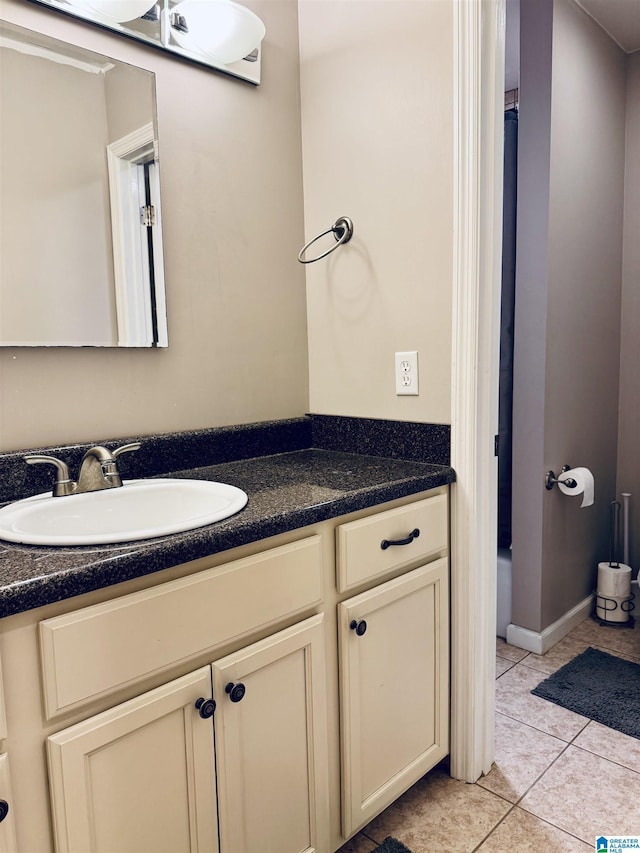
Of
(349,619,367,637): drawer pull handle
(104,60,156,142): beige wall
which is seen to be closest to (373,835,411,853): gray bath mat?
(349,619,367,637): drawer pull handle

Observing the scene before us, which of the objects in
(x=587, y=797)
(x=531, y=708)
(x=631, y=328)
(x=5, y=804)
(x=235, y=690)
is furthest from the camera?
(x=631, y=328)

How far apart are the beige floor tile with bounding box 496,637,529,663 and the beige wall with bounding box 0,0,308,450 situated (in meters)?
1.29

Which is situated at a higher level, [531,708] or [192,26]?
[192,26]

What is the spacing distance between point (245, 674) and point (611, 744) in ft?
4.25

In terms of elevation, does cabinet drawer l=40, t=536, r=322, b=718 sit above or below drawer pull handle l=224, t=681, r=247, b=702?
above

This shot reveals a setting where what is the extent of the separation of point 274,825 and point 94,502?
0.72 m

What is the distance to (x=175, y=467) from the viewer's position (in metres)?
1.49

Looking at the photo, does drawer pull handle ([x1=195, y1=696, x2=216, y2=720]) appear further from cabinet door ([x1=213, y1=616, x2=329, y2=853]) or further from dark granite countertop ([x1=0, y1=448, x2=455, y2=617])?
dark granite countertop ([x1=0, y1=448, x2=455, y2=617])

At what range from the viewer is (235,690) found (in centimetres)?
103

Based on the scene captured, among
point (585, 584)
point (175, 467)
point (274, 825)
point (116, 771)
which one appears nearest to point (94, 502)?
point (175, 467)

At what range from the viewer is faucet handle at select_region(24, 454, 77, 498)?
1.18 meters

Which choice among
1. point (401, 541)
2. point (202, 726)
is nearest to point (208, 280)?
point (401, 541)

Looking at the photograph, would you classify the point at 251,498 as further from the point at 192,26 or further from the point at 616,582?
the point at 616,582

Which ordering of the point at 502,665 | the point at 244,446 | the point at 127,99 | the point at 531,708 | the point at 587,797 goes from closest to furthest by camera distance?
the point at 127,99
the point at 587,797
the point at 244,446
the point at 531,708
the point at 502,665
